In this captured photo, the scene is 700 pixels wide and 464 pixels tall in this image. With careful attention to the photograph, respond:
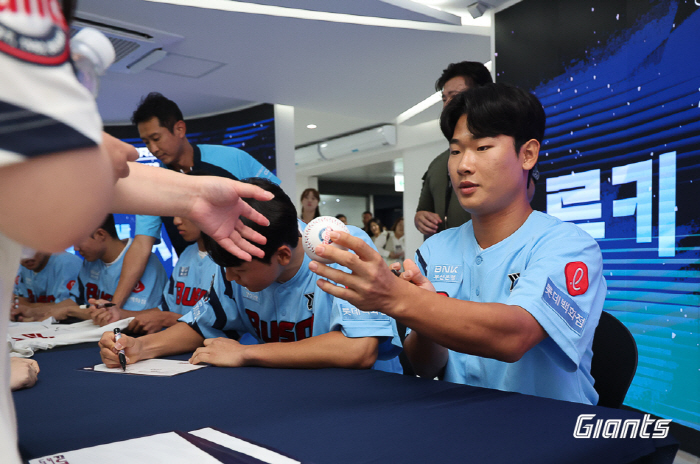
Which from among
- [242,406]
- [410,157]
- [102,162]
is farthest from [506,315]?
[410,157]

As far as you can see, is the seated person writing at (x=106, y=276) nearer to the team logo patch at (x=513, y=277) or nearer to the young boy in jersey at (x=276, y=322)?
the young boy in jersey at (x=276, y=322)

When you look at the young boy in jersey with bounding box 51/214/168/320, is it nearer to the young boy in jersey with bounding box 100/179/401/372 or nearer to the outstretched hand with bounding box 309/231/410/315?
the young boy in jersey with bounding box 100/179/401/372

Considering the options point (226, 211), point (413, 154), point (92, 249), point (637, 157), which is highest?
point (413, 154)

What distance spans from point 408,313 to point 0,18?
0.81 meters

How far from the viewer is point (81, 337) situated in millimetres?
2080

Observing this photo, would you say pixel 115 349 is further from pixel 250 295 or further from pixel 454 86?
pixel 454 86

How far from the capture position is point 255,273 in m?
1.57

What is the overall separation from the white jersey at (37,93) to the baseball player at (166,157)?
264 centimetres

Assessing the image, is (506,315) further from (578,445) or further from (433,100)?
(433,100)

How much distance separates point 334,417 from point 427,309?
0.28m

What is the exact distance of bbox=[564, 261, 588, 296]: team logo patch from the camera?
3.99ft

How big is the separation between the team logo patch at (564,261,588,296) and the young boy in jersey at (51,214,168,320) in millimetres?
2733

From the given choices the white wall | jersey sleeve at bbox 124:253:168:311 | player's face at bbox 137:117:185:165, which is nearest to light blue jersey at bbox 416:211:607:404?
player's face at bbox 137:117:185:165

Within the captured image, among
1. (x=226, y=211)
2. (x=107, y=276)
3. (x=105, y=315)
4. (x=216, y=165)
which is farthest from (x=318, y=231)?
(x=107, y=276)
